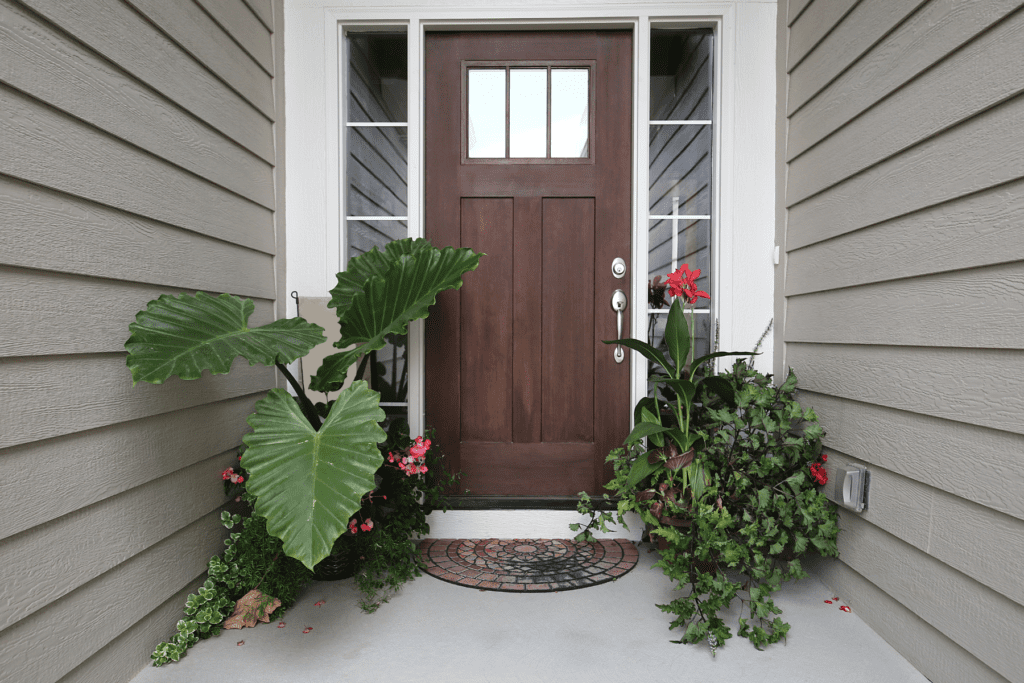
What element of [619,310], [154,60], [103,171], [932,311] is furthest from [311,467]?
[932,311]

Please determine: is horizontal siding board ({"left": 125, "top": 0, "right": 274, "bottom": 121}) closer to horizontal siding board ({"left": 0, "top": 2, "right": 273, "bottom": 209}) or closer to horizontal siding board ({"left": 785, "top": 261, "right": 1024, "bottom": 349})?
horizontal siding board ({"left": 0, "top": 2, "right": 273, "bottom": 209})

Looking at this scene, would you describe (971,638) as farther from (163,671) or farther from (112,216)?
(112,216)

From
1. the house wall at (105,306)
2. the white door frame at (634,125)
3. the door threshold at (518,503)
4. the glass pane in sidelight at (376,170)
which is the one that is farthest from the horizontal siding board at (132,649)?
the glass pane in sidelight at (376,170)

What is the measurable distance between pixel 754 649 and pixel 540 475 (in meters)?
0.99

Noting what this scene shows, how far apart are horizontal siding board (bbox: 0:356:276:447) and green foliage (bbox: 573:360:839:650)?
1.32m

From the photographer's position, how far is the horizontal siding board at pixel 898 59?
1.21 metres

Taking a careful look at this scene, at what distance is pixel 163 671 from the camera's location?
1.37m

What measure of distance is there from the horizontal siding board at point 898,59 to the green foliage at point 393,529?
177 centimetres

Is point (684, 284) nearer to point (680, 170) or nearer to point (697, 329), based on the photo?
point (697, 329)

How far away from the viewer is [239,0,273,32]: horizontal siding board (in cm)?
197

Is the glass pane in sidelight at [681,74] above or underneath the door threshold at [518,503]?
above

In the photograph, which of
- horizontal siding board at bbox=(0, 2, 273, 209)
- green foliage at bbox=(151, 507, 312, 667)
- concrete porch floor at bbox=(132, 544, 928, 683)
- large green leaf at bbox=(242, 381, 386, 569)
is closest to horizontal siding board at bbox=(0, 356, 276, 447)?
large green leaf at bbox=(242, 381, 386, 569)

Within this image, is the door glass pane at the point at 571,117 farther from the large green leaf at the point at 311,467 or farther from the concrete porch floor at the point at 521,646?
the concrete porch floor at the point at 521,646

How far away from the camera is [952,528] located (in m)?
1.26
